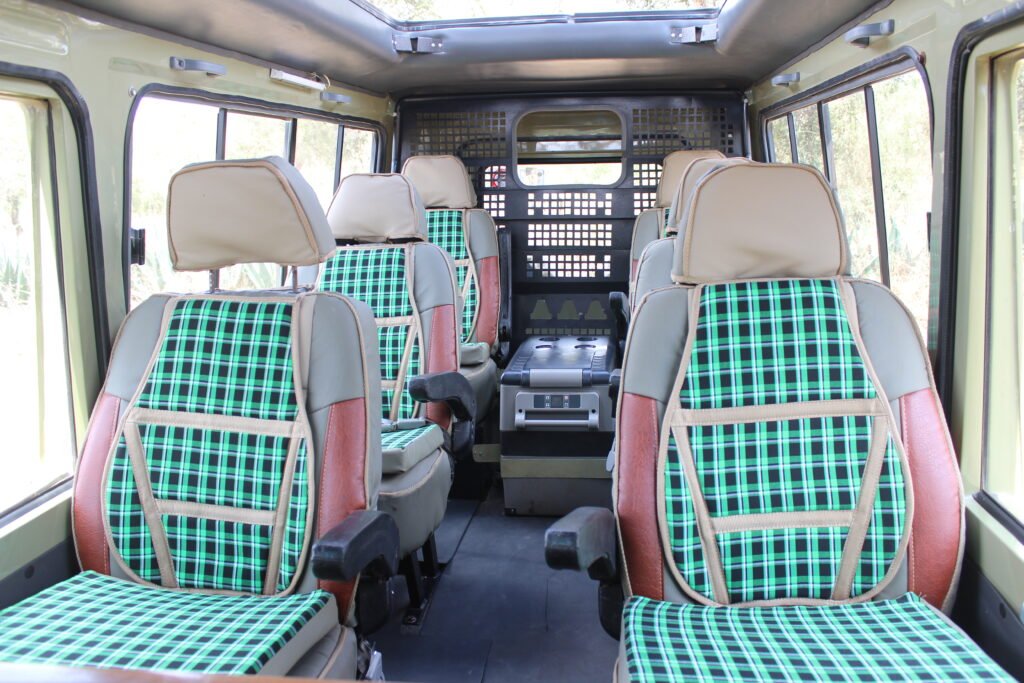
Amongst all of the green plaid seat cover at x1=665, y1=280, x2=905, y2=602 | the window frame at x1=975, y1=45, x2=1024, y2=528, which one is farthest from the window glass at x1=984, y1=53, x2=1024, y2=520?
the green plaid seat cover at x1=665, y1=280, x2=905, y2=602

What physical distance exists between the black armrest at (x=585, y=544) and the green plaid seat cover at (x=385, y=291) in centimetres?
159

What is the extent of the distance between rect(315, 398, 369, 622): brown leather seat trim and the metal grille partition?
3.15 m

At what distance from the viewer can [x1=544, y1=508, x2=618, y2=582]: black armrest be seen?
60.6 inches

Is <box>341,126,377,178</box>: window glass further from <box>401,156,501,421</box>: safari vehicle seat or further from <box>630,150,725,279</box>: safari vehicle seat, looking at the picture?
<box>630,150,725,279</box>: safari vehicle seat

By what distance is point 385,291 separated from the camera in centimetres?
331

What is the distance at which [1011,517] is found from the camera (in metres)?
1.81

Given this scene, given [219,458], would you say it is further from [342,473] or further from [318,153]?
[318,153]

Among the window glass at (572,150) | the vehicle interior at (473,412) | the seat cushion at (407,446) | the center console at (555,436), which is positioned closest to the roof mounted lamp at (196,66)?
the vehicle interior at (473,412)

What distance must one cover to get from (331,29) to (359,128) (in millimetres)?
1514

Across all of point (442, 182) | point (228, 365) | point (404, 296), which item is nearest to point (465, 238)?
point (442, 182)

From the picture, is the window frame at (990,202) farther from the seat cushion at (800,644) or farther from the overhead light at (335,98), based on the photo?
the overhead light at (335,98)

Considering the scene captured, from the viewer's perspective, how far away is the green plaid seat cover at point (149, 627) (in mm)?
1542

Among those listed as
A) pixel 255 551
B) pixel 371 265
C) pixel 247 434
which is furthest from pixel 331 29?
pixel 255 551

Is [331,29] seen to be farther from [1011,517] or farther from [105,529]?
[1011,517]
